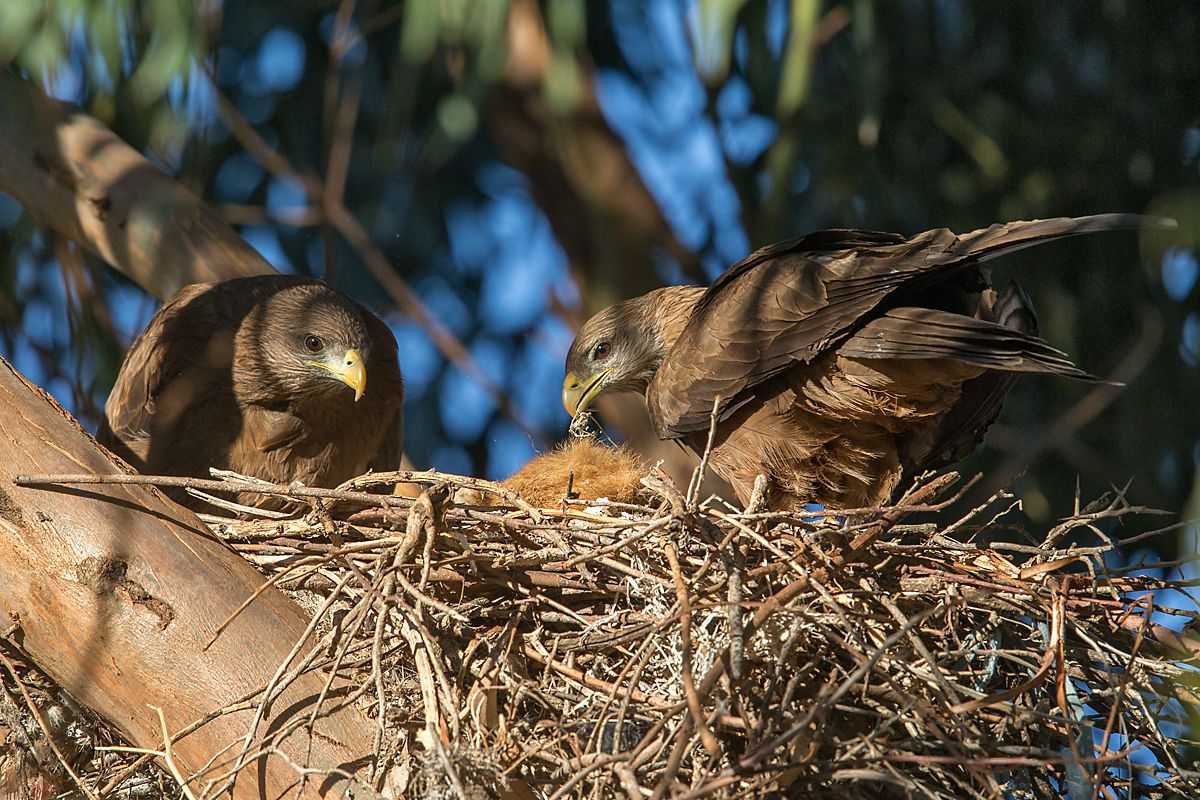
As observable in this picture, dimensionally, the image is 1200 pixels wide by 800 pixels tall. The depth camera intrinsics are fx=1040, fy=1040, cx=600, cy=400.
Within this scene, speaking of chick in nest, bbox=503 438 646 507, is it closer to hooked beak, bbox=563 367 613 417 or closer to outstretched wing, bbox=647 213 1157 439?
outstretched wing, bbox=647 213 1157 439

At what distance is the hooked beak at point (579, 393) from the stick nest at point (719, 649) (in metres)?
1.50

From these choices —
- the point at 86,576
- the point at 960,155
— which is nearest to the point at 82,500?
the point at 86,576

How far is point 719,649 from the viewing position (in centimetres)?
257

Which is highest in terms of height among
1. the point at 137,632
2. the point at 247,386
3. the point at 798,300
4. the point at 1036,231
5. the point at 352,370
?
the point at 247,386

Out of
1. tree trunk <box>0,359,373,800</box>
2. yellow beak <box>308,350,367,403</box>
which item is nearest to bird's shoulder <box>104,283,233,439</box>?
yellow beak <box>308,350,367,403</box>

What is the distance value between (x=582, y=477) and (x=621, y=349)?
0.83 metres

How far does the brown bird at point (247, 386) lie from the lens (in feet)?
13.8

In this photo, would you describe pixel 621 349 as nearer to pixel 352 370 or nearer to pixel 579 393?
pixel 579 393

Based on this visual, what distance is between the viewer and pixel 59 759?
106 inches

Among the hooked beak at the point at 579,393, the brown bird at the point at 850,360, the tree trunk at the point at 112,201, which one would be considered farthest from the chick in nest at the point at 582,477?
the tree trunk at the point at 112,201

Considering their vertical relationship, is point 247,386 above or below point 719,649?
above

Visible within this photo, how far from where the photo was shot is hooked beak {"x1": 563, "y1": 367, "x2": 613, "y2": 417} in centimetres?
450

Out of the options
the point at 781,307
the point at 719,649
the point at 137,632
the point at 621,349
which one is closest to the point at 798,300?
the point at 781,307

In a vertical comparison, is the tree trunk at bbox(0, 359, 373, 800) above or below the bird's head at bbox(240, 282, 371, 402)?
below
